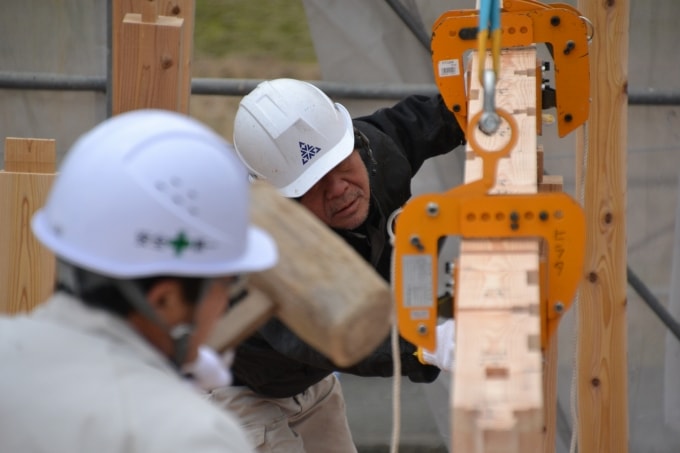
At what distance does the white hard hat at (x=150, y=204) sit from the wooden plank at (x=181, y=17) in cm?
124

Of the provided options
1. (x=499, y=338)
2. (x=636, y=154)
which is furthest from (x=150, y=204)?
(x=636, y=154)

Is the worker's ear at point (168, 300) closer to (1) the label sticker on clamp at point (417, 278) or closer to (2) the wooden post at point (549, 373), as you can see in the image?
(1) the label sticker on clamp at point (417, 278)

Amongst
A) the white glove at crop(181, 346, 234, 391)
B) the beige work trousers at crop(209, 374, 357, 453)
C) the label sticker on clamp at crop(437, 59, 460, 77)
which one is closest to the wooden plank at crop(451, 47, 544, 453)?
the white glove at crop(181, 346, 234, 391)

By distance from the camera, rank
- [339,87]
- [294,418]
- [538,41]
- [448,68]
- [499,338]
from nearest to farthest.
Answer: [499,338] < [538,41] < [448,68] < [294,418] < [339,87]

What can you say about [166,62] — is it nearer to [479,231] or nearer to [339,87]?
[479,231]

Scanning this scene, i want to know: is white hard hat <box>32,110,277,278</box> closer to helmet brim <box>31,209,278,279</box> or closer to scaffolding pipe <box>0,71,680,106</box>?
helmet brim <box>31,209,278,279</box>

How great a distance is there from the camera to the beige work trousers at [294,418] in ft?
13.6

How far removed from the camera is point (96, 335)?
5.41 feet

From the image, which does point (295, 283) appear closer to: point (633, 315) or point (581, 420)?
point (581, 420)

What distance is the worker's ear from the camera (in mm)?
1661

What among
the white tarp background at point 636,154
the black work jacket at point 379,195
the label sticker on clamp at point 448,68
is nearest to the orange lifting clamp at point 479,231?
the label sticker on clamp at point 448,68

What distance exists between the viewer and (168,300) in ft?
5.48

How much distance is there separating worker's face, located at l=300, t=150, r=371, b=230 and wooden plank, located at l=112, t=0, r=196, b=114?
0.85m

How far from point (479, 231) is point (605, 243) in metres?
1.40
